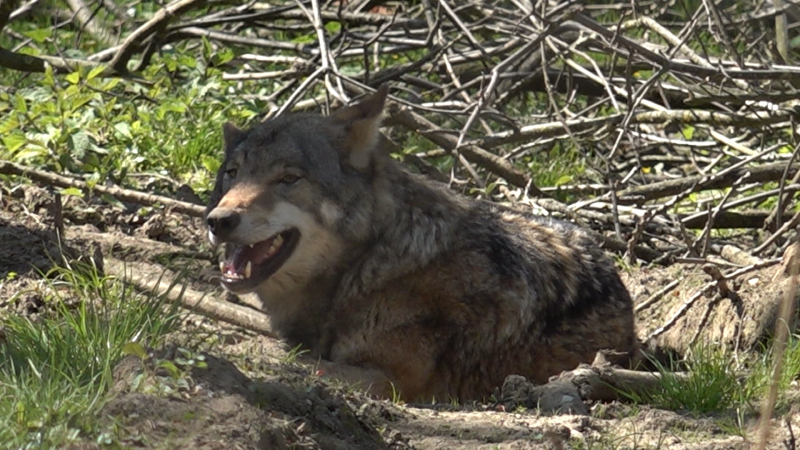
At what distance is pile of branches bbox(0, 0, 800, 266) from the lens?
6.73 m

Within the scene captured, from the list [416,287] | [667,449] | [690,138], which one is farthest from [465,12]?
[667,449]

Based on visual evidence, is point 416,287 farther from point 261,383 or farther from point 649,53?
point 261,383

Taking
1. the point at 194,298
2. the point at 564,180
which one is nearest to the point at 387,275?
the point at 194,298

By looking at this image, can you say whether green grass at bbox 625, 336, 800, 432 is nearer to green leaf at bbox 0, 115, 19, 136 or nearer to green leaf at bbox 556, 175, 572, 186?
green leaf at bbox 556, 175, 572, 186

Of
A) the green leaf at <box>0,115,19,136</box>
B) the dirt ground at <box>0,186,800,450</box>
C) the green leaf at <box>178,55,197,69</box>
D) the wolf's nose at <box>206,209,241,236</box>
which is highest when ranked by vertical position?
the green leaf at <box>178,55,197,69</box>

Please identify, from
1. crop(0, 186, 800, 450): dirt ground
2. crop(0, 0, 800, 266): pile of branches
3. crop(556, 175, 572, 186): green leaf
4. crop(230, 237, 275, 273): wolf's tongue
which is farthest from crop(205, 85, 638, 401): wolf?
crop(556, 175, 572, 186): green leaf

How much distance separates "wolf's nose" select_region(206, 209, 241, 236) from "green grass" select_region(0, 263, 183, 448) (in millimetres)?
700

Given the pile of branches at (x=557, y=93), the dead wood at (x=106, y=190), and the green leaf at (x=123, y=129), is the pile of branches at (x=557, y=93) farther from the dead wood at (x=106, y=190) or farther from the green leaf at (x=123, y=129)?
the green leaf at (x=123, y=129)

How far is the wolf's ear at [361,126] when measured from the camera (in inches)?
226

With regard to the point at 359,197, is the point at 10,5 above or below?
above

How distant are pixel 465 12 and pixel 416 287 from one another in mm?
3501

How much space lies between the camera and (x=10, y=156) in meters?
7.18

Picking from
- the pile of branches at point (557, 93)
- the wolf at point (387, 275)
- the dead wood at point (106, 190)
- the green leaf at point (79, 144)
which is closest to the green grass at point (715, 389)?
the wolf at point (387, 275)

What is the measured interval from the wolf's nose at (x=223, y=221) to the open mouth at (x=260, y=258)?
0.26 meters
